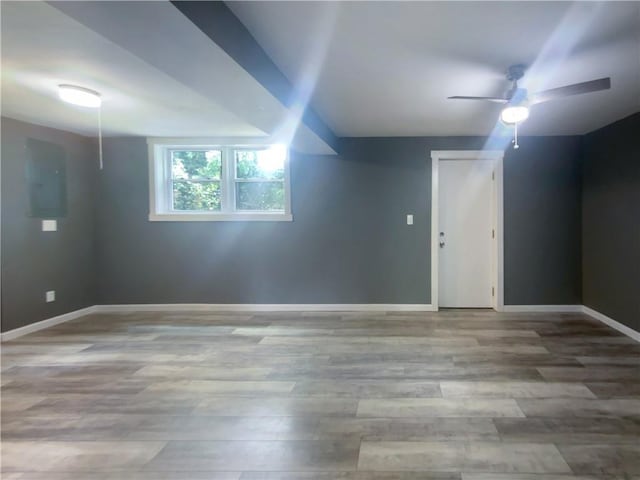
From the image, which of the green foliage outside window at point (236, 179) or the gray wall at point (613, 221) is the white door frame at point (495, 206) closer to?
the gray wall at point (613, 221)

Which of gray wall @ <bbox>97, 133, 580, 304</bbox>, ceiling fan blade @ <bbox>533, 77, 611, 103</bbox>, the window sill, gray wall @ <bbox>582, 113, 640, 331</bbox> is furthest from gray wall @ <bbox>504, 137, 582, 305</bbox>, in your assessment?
the window sill

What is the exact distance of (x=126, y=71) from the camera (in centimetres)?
267

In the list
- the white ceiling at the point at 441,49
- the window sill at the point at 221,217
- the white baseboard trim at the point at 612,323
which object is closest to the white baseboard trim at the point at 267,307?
the window sill at the point at 221,217

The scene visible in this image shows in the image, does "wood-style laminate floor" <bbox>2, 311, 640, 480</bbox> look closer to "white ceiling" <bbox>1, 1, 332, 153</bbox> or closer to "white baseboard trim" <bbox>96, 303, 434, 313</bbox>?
"white baseboard trim" <bbox>96, 303, 434, 313</bbox>

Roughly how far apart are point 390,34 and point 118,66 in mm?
1772

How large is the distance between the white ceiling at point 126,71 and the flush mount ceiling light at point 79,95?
0.08 m

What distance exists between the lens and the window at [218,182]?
5312mm

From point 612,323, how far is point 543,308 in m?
0.80

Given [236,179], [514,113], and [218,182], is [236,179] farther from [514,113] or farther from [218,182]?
[514,113]

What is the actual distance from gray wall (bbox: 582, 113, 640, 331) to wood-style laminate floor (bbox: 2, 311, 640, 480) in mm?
408

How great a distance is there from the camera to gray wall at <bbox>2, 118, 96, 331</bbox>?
13.5ft

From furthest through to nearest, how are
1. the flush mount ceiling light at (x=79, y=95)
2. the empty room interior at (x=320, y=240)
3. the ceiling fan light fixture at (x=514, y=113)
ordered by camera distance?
the flush mount ceiling light at (x=79, y=95) < the ceiling fan light fixture at (x=514, y=113) < the empty room interior at (x=320, y=240)

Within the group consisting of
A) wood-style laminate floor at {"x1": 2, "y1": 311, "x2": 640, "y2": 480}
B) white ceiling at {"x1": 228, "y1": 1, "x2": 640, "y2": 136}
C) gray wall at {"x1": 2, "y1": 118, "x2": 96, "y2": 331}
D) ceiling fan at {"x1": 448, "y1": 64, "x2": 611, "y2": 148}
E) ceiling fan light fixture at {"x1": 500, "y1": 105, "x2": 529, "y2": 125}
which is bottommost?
wood-style laminate floor at {"x1": 2, "y1": 311, "x2": 640, "y2": 480}

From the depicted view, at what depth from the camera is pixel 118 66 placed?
2.57 m
